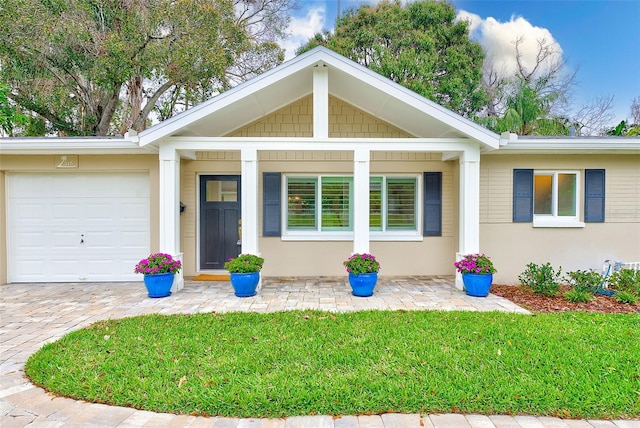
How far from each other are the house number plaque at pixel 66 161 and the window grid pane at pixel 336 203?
17.0ft

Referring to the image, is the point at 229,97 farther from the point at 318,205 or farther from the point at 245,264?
the point at 318,205

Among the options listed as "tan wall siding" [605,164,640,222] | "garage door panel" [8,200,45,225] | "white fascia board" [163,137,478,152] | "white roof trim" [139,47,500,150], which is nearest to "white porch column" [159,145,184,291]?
"white fascia board" [163,137,478,152]

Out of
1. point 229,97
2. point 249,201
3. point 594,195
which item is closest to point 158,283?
point 249,201

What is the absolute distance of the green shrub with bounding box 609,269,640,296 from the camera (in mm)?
5891

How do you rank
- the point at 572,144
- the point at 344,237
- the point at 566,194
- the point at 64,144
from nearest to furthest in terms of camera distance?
the point at 64,144 < the point at 572,144 < the point at 566,194 < the point at 344,237

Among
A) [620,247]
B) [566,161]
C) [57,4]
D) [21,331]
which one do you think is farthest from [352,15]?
[21,331]

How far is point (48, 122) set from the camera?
12344 mm

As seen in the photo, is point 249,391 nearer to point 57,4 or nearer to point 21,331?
point 21,331

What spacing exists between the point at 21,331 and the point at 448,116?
23.0 ft

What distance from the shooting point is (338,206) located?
26.0 ft

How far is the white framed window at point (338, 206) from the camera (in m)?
7.87

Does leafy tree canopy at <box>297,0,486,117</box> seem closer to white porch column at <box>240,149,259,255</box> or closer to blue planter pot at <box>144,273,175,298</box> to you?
white porch column at <box>240,149,259,255</box>

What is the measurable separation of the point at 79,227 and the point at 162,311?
3.55 m

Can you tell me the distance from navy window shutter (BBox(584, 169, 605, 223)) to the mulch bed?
2022mm
